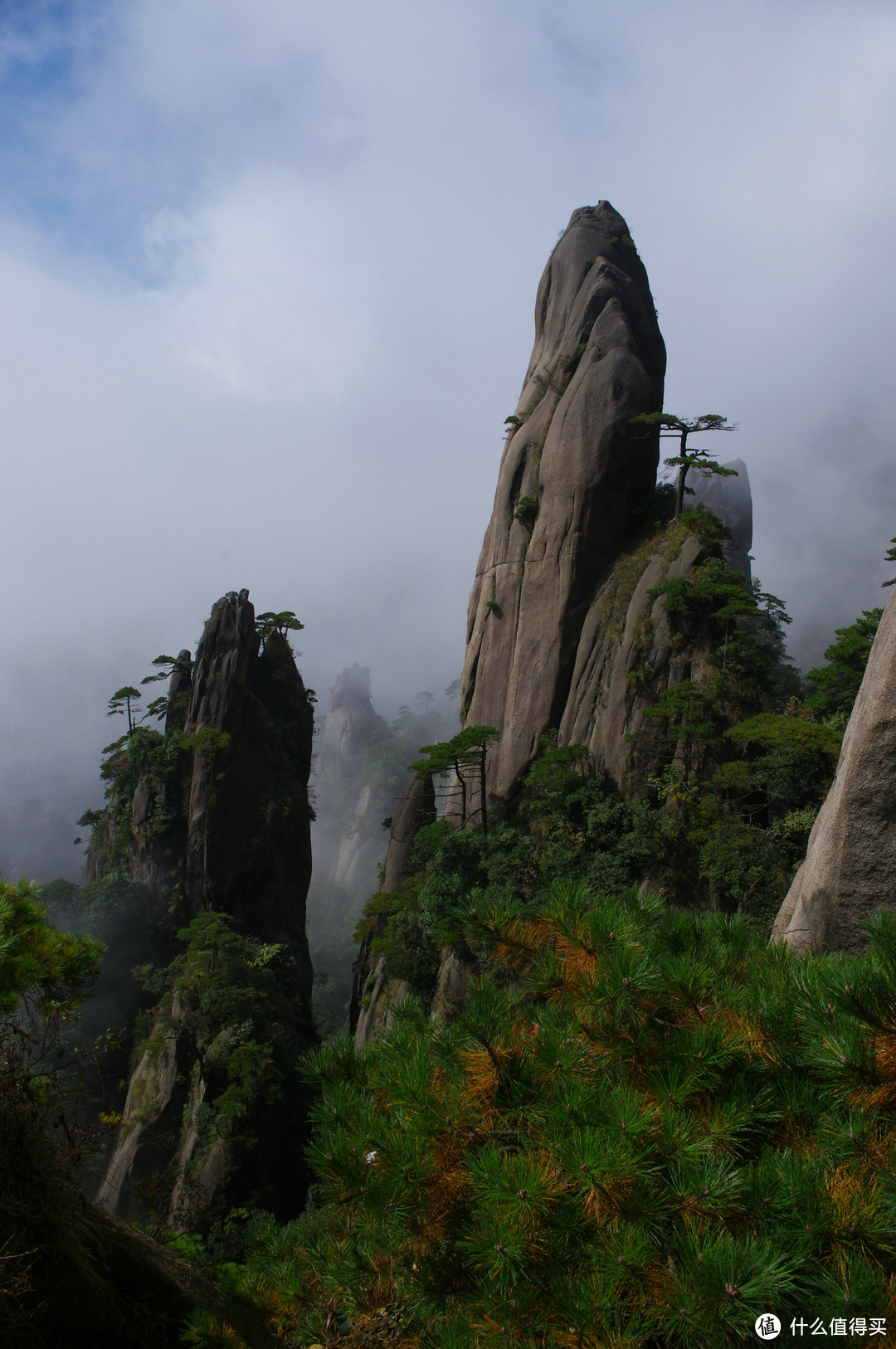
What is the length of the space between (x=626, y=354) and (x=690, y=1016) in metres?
21.4

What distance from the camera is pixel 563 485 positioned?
2002 centimetres

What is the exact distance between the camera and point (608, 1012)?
9.08ft

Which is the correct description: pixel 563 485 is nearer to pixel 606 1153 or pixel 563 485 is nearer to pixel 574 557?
pixel 574 557

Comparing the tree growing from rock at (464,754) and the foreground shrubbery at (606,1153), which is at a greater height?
the tree growing from rock at (464,754)

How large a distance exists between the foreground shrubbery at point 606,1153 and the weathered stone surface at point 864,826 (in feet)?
4.51

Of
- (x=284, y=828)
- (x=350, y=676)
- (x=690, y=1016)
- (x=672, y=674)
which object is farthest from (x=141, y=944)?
(x=350, y=676)

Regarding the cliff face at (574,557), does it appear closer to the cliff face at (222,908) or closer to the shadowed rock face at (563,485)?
the shadowed rock face at (563,485)

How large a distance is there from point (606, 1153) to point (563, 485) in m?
19.5

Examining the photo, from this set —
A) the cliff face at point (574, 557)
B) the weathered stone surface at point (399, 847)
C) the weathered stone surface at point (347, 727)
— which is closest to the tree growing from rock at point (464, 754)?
the cliff face at point (574, 557)

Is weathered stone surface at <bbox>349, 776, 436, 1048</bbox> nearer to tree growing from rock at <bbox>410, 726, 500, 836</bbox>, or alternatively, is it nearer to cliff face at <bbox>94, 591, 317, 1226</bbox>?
cliff face at <bbox>94, 591, 317, 1226</bbox>

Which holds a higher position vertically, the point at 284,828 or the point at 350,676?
the point at 350,676

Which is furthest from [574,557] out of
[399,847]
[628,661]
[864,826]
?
[864,826]

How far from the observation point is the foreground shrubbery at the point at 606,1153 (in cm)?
198

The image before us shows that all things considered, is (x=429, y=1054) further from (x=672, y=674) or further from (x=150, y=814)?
(x=150, y=814)
